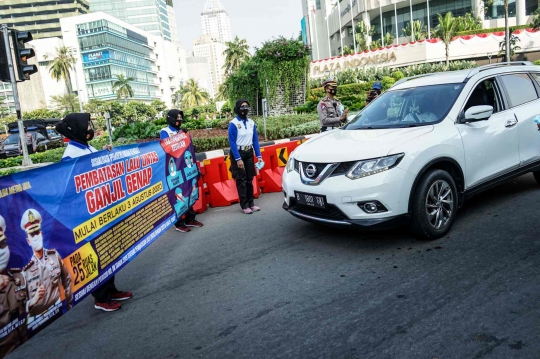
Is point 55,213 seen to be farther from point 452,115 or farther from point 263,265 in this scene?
point 452,115

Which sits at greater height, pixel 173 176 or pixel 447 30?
pixel 447 30

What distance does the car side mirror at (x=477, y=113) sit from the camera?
480 cm

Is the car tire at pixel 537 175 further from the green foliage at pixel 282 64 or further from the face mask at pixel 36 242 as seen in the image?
the green foliage at pixel 282 64

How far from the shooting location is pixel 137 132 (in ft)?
62.0

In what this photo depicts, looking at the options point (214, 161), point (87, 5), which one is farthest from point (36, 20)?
point (214, 161)

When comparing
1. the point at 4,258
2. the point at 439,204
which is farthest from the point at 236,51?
the point at 4,258

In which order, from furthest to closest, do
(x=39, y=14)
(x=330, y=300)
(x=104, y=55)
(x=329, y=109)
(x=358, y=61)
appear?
(x=39, y=14)
(x=104, y=55)
(x=358, y=61)
(x=329, y=109)
(x=330, y=300)

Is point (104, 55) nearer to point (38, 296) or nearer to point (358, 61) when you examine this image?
point (358, 61)

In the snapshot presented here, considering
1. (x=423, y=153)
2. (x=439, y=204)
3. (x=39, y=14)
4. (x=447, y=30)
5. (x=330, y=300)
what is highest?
(x=39, y=14)

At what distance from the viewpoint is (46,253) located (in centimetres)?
312

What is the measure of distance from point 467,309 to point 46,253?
318cm

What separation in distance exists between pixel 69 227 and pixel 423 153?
11.4ft

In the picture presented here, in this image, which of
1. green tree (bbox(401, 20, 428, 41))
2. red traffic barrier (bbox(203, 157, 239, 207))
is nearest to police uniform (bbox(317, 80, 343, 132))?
red traffic barrier (bbox(203, 157, 239, 207))

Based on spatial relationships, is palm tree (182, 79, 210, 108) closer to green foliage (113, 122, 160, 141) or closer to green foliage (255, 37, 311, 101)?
green foliage (255, 37, 311, 101)
